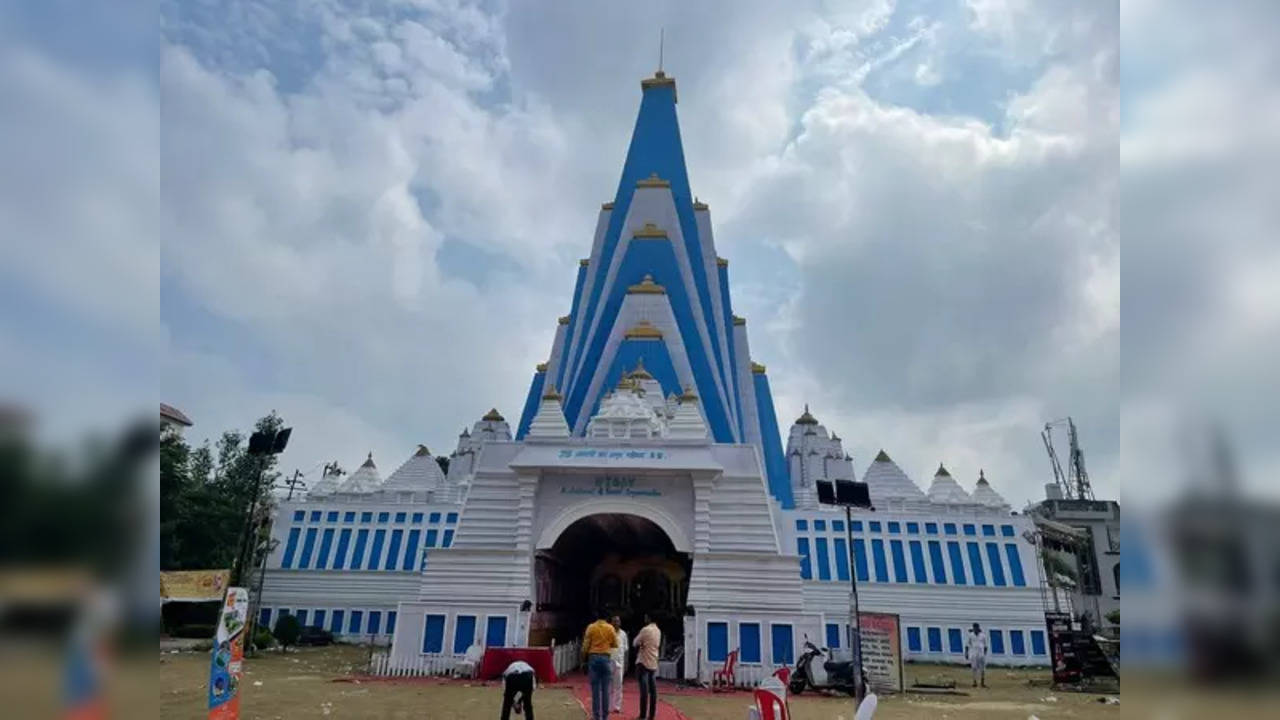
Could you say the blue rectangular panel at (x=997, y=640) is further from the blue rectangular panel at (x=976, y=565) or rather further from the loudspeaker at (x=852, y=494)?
the loudspeaker at (x=852, y=494)

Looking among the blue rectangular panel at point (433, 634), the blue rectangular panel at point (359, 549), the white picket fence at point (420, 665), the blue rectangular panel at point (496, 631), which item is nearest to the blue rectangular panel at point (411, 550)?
the blue rectangular panel at point (359, 549)

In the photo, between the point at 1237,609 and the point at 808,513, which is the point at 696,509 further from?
the point at 1237,609

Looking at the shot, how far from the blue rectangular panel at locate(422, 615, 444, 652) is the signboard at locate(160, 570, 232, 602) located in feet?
36.4

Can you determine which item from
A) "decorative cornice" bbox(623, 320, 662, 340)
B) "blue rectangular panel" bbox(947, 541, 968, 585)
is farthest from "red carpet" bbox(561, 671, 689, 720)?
"blue rectangular panel" bbox(947, 541, 968, 585)

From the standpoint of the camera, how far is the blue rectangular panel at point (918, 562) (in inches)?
890

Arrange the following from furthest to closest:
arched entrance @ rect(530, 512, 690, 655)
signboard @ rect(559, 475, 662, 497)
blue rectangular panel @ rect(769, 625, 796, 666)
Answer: arched entrance @ rect(530, 512, 690, 655)
signboard @ rect(559, 475, 662, 497)
blue rectangular panel @ rect(769, 625, 796, 666)

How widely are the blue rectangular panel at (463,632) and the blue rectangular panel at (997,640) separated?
49.4ft

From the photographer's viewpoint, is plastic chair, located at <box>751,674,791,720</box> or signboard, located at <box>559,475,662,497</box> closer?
plastic chair, located at <box>751,674,791,720</box>

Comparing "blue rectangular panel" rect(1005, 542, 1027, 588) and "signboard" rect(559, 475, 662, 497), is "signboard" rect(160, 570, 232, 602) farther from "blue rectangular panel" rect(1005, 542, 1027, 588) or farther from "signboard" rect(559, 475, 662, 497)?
"blue rectangular panel" rect(1005, 542, 1027, 588)

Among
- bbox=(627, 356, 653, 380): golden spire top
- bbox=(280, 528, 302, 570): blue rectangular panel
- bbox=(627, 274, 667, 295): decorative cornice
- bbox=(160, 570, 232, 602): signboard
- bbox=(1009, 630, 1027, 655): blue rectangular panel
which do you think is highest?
bbox=(627, 274, 667, 295): decorative cornice

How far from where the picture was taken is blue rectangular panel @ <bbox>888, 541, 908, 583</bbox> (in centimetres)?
2267

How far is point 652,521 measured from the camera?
16062 millimetres

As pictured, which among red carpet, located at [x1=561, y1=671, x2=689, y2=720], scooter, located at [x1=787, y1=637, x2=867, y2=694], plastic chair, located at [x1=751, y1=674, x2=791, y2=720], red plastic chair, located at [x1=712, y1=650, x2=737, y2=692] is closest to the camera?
plastic chair, located at [x1=751, y1=674, x2=791, y2=720]

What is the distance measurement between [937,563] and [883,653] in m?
10.5
